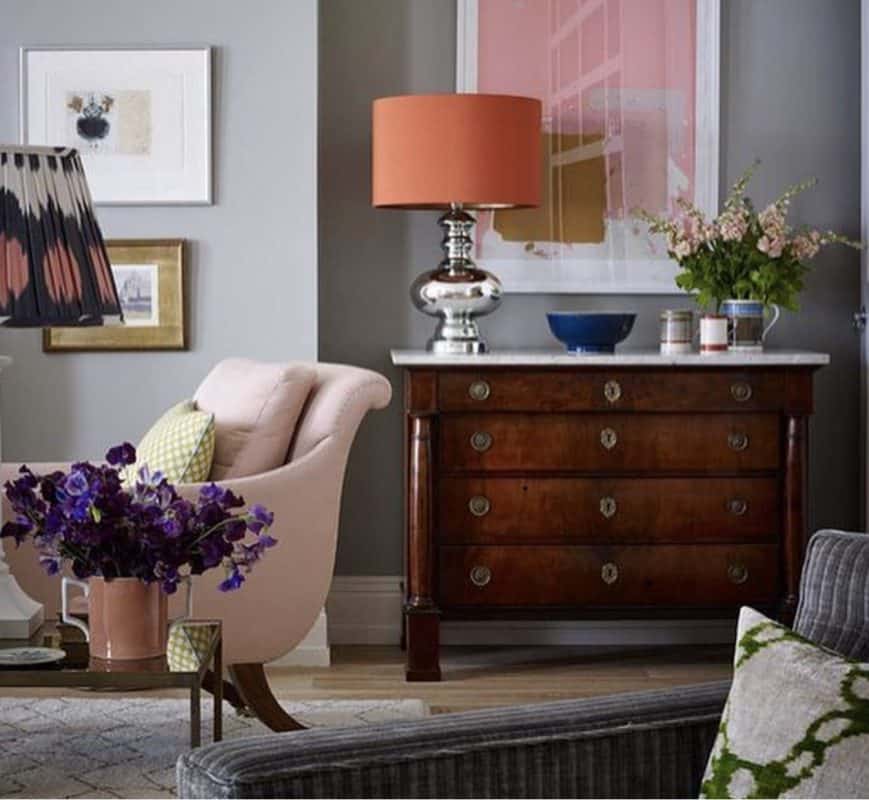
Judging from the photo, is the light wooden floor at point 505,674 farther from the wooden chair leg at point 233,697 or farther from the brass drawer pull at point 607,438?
the brass drawer pull at point 607,438

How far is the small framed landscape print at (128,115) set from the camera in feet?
→ 15.2

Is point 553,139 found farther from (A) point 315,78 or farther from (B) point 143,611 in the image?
(B) point 143,611

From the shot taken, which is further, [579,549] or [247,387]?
[579,549]

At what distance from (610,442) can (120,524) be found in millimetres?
2270

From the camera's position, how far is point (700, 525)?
449cm

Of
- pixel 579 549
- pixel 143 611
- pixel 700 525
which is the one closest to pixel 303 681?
pixel 579 549

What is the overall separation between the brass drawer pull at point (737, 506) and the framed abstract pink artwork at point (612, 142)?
728 mm

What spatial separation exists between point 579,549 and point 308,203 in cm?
121

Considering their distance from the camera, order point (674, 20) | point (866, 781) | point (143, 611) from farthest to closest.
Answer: point (674, 20) → point (143, 611) → point (866, 781)

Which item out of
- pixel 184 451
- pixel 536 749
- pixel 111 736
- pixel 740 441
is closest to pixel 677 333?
pixel 740 441

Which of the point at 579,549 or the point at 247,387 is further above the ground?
the point at 247,387

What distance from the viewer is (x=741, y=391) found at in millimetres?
4465

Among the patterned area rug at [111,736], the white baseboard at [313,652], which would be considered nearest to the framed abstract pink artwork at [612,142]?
the white baseboard at [313,652]

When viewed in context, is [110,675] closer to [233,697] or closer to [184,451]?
[184,451]
